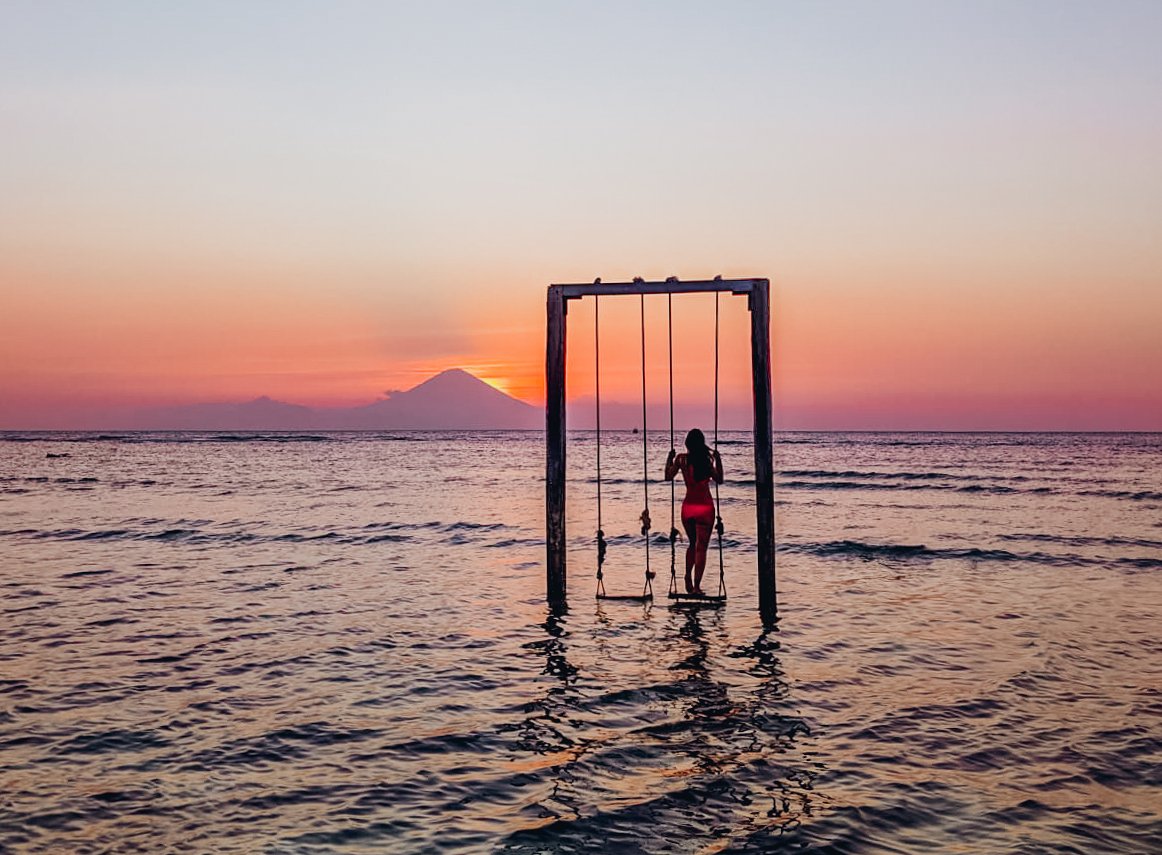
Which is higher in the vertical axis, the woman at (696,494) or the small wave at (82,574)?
the woman at (696,494)

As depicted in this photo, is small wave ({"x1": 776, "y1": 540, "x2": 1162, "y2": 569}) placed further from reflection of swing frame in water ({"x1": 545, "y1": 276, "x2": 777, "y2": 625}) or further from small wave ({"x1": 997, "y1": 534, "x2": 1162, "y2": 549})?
reflection of swing frame in water ({"x1": 545, "y1": 276, "x2": 777, "y2": 625})

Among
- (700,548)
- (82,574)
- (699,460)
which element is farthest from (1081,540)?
(82,574)

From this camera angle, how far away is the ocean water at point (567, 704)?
5.86m

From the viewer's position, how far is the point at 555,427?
508 inches

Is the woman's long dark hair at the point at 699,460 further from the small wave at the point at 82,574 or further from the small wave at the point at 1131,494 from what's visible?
the small wave at the point at 1131,494

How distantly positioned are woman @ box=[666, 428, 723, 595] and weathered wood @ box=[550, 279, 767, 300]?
230cm

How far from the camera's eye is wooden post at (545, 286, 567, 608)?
12.7 metres

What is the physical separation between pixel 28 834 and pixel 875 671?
8.35 meters

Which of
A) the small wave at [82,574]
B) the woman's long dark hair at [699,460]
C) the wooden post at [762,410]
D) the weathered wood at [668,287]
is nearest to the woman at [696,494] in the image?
the woman's long dark hair at [699,460]

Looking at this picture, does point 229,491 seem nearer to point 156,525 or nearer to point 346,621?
point 156,525

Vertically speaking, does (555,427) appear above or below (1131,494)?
above

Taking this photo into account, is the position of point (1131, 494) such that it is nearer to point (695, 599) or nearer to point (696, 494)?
point (696, 494)

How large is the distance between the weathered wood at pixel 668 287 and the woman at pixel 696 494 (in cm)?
230

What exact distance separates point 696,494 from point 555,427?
2.50 meters
